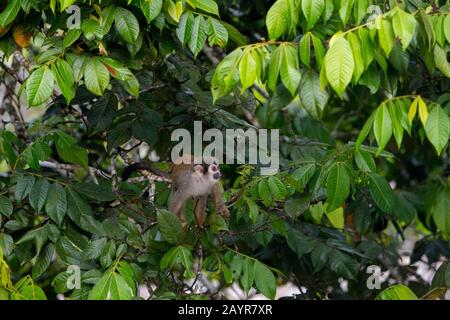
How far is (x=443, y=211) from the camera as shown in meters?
3.38

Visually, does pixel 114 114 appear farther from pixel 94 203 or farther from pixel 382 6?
pixel 382 6

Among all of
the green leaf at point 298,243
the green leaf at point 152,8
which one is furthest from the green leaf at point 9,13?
the green leaf at point 298,243

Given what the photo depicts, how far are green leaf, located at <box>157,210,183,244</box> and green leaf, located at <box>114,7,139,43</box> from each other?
24.6 inches

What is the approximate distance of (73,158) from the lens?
3205mm

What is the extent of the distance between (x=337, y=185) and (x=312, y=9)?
2.06ft

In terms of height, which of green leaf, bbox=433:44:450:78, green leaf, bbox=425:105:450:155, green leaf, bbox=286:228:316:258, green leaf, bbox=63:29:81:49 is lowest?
green leaf, bbox=286:228:316:258

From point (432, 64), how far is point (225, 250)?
102 cm

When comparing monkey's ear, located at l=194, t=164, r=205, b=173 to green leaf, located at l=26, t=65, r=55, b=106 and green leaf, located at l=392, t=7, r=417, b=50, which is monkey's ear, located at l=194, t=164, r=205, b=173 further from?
green leaf, located at l=392, t=7, r=417, b=50

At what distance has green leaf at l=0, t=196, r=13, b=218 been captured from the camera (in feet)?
9.63

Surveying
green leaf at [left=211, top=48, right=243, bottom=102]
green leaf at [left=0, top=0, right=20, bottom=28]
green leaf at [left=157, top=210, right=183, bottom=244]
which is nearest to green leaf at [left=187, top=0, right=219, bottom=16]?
green leaf at [left=211, top=48, right=243, bottom=102]

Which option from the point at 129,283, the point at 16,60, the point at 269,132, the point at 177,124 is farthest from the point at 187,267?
the point at 16,60

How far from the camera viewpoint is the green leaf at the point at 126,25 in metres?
2.56

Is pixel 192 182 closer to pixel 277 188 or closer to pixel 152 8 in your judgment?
pixel 277 188

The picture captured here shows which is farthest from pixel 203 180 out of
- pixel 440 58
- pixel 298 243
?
pixel 440 58
